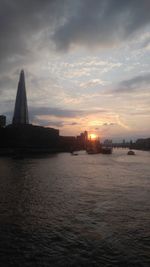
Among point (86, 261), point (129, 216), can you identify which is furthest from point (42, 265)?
point (129, 216)

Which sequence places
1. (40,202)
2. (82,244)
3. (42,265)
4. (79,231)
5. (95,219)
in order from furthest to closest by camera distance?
(40,202)
(95,219)
(79,231)
(82,244)
(42,265)

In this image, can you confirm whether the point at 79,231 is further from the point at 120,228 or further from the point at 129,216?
the point at 129,216

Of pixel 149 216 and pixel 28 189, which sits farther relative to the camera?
pixel 28 189

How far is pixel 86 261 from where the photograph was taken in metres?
15.6

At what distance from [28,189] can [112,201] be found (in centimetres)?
1494

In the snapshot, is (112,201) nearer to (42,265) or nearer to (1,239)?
(1,239)

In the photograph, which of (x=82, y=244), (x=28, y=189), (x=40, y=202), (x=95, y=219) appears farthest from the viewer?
(x=28, y=189)

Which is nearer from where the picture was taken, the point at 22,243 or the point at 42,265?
the point at 42,265

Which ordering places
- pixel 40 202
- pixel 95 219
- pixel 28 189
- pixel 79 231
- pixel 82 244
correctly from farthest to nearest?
pixel 28 189, pixel 40 202, pixel 95 219, pixel 79 231, pixel 82 244

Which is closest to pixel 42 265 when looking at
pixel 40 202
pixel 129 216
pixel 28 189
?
pixel 129 216

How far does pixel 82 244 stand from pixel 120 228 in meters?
4.75

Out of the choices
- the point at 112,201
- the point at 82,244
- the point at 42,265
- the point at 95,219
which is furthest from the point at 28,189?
the point at 42,265

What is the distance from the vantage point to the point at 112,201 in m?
32.3

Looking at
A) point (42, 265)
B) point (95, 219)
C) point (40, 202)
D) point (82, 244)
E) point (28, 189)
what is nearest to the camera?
point (42, 265)
